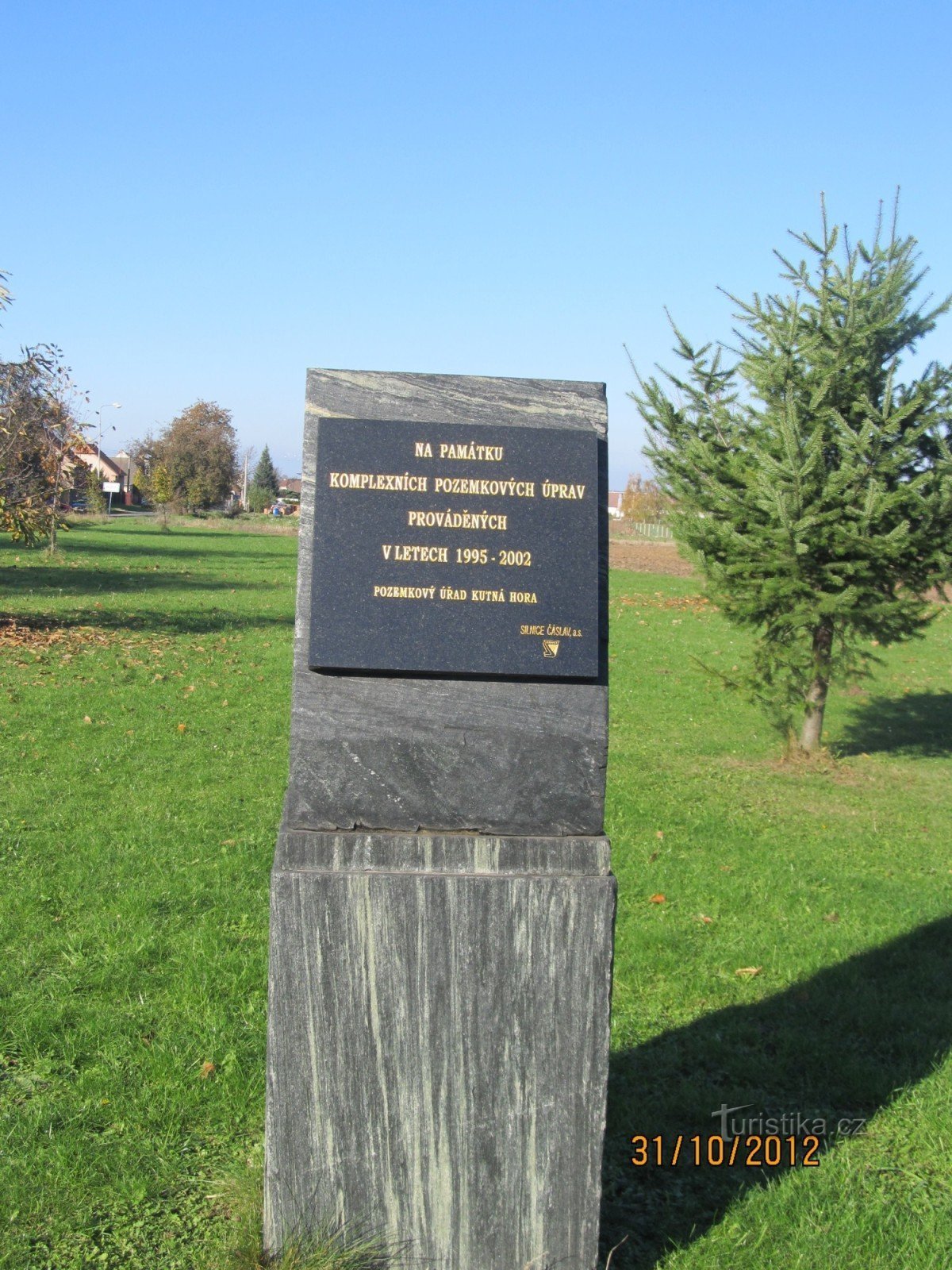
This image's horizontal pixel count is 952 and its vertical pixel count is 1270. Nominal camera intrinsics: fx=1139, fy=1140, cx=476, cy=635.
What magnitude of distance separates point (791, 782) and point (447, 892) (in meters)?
6.86

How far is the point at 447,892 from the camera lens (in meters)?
2.91

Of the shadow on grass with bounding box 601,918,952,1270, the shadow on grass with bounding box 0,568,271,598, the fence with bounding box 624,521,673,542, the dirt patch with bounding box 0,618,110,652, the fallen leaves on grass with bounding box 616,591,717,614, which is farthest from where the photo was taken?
the fence with bounding box 624,521,673,542

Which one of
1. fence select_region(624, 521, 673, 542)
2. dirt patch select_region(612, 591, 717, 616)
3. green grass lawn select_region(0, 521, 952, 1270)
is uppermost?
fence select_region(624, 521, 673, 542)

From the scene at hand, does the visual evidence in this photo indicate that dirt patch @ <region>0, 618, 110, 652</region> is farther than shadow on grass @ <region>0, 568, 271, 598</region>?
No

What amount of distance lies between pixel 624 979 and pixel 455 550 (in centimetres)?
286

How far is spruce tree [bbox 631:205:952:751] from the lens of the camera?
838 centimetres

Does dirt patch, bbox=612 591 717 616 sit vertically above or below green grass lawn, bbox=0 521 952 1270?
above

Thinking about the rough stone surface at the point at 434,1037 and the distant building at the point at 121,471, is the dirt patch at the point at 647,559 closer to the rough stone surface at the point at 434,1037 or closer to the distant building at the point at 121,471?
the rough stone surface at the point at 434,1037

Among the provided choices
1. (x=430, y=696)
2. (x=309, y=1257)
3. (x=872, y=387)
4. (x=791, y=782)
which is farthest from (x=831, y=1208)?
(x=872, y=387)

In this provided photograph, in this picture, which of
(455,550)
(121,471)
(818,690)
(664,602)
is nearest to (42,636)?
(818,690)

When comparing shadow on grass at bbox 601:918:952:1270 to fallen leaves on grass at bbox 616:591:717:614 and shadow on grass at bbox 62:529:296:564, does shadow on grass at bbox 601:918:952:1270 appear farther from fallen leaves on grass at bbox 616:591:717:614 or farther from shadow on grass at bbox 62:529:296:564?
shadow on grass at bbox 62:529:296:564
